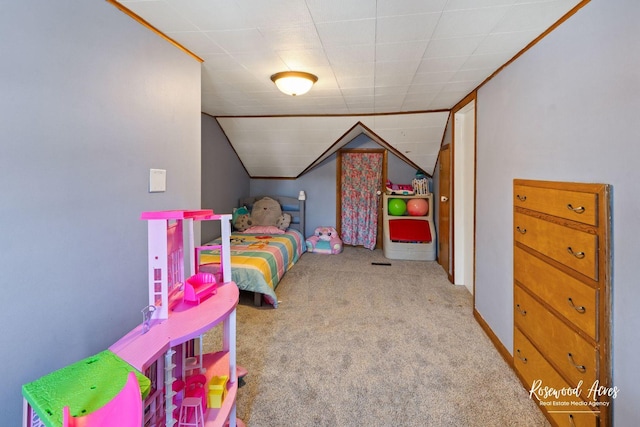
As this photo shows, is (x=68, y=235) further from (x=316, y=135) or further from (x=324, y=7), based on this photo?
(x=316, y=135)

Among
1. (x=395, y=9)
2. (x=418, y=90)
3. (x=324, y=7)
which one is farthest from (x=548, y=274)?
(x=418, y=90)

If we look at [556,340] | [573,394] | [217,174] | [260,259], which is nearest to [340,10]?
[556,340]

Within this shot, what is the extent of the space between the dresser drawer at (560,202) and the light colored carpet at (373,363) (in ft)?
3.48

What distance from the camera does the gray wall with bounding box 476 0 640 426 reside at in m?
1.09

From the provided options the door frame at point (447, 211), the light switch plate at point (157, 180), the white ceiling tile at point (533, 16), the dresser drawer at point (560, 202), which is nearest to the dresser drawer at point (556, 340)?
the dresser drawer at point (560, 202)

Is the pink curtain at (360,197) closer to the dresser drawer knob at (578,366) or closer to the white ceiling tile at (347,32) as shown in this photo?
the white ceiling tile at (347,32)

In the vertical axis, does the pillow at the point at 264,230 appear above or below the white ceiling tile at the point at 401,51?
below

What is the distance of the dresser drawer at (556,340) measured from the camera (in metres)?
1.29

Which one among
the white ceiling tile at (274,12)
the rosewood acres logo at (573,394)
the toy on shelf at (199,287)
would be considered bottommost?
the rosewood acres logo at (573,394)

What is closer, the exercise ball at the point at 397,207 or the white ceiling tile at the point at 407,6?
the white ceiling tile at the point at 407,6

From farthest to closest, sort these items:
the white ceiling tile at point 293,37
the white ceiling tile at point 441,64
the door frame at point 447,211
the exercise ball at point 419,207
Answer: the exercise ball at point 419,207, the door frame at point 447,211, the white ceiling tile at point 441,64, the white ceiling tile at point 293,37

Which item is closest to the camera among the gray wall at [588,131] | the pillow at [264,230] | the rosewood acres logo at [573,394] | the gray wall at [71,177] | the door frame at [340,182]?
the gray wall at [71,177]

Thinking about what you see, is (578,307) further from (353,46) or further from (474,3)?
(353,46)

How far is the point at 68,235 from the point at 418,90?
2.80 meters
